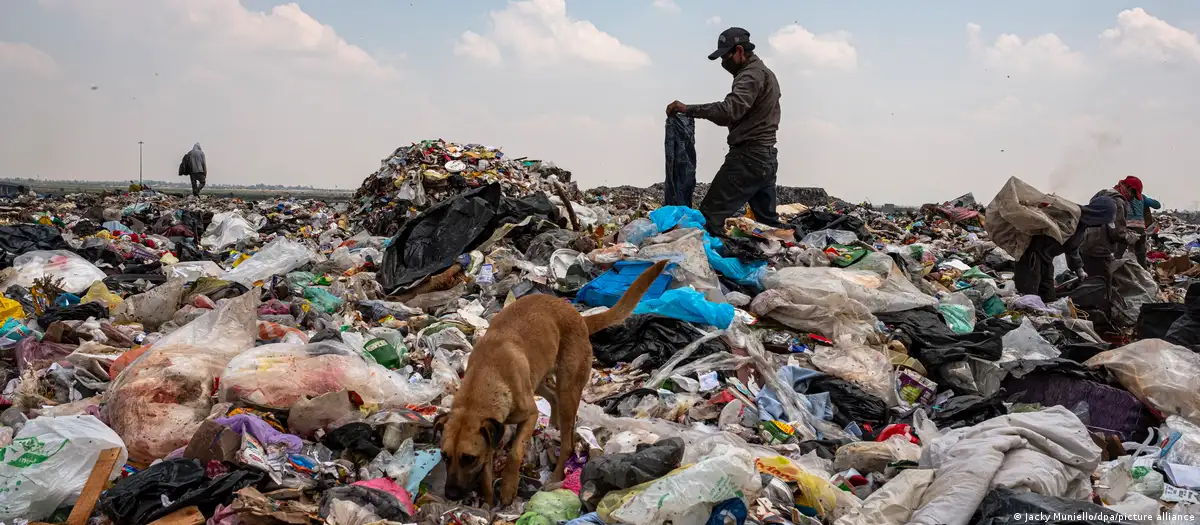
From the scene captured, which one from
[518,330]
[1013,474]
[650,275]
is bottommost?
[1013,474]

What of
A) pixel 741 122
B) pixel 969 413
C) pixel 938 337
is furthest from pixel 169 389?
pixel 741 122

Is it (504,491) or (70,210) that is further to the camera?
(70,210)

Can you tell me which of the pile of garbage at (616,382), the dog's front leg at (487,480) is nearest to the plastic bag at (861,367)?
the pile of garbage at (616,382)

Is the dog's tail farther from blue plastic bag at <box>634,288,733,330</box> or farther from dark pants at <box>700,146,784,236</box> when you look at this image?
dark pants at <box>700,146,784,236</box>

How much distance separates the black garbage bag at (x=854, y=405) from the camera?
167 inches

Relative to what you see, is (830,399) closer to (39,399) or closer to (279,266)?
(39,399)

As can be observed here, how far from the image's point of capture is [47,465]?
9.26 feet

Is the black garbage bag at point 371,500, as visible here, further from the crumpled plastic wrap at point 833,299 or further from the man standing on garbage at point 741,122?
the man standing on garbage at point 741,122

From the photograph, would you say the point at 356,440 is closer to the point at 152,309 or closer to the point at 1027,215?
the point at 152,309

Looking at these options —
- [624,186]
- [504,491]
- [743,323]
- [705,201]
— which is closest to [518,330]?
[504,491]

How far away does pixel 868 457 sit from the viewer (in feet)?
11.1

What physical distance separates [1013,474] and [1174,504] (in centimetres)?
93

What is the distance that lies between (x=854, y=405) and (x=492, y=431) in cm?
245

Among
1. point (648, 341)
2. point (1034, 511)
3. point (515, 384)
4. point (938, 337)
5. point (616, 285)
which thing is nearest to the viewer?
point (1034, 511)
